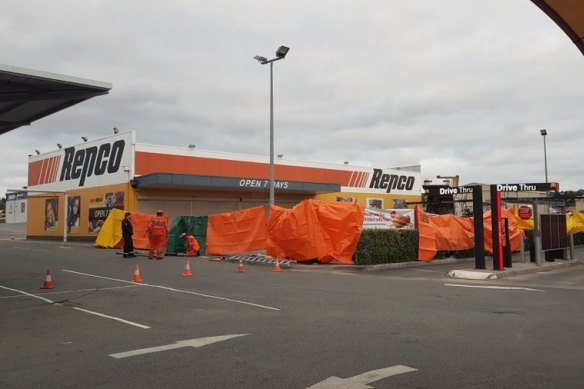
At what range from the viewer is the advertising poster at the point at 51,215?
1554 inches

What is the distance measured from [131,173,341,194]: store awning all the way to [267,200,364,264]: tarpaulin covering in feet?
39.9

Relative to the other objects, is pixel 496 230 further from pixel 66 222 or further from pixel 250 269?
pixel 66 222

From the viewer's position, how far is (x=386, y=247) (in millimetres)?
18484

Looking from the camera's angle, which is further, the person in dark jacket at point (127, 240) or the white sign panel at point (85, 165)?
the white sign panel at point (85, 165)

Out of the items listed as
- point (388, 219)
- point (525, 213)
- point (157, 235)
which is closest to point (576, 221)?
point (525, 213)

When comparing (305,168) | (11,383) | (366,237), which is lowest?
(11,383)

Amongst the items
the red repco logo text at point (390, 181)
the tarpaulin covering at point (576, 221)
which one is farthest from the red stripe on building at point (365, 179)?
the tarpaulin covering at point (576, 221)

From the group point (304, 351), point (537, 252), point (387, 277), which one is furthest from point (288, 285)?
point (537, 252)

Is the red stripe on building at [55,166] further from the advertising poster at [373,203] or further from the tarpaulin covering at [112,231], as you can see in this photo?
the advertising poster at [373,203]

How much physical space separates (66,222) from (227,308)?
30937mm

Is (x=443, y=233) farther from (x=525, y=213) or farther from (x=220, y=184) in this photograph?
(x=220, y=184)

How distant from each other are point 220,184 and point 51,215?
15686 mm

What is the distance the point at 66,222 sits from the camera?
3734 centimetres

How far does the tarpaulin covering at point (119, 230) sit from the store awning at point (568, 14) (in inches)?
917
